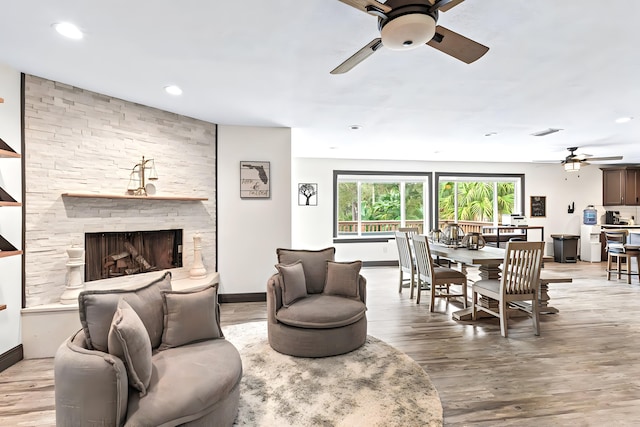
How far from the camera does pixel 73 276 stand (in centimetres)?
326

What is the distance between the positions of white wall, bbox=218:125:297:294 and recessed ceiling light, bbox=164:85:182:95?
1.31 m

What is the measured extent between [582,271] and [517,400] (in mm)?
6357

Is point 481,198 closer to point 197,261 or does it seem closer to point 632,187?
point 632,187

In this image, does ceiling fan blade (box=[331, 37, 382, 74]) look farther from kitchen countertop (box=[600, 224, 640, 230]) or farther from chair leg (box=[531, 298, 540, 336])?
kitchen countertop (box=[600, 224, 640, 230])

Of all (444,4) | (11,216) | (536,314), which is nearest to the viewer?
(444,4)

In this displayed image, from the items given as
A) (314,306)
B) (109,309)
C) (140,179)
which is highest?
(140,179)

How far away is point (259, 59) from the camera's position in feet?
9.05

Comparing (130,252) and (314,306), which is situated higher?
(130,252)

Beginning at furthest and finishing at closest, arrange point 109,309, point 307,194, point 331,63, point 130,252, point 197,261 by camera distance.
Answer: point 307,194 → point 197,261 → point 130,252 → point 331,63 → point 109,309

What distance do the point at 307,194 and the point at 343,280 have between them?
4.46 metres

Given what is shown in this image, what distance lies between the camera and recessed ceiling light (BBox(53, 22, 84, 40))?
226cm

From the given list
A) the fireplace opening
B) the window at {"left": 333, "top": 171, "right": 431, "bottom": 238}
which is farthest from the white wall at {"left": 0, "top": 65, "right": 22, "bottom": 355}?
the window at {"left": 333, "top": 171, "right": 431, "bottom": 238}

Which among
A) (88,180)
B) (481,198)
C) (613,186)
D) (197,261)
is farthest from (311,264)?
(613,186)

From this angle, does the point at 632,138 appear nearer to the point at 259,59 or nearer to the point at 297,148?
the point at 297,148
